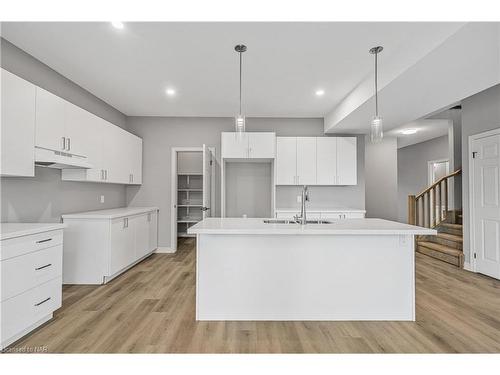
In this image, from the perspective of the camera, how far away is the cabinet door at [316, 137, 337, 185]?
4.72 meters

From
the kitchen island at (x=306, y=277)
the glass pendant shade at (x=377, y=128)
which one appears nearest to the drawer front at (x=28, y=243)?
the kitchen island at (x=306, y=277)

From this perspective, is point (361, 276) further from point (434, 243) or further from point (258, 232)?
point (434, 243)

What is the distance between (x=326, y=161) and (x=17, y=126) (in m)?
4.13

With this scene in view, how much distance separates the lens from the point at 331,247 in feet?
8.01

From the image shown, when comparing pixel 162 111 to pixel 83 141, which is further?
pixel 162 111

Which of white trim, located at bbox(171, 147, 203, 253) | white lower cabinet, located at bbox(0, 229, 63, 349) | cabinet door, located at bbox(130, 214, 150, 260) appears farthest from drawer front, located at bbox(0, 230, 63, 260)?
white trim, located at bbox(171, 147, 203, 253)

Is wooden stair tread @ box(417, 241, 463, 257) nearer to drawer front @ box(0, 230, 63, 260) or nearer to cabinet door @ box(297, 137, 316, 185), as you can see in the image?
cabinet door @ box(297, 137, 316, 185)

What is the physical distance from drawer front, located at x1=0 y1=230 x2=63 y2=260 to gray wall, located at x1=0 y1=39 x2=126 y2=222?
61cm

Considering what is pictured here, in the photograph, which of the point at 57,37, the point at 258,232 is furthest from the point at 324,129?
the point at 57,37

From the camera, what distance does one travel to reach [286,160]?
15.4 feet

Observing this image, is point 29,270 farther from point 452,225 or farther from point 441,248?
point 452,225
